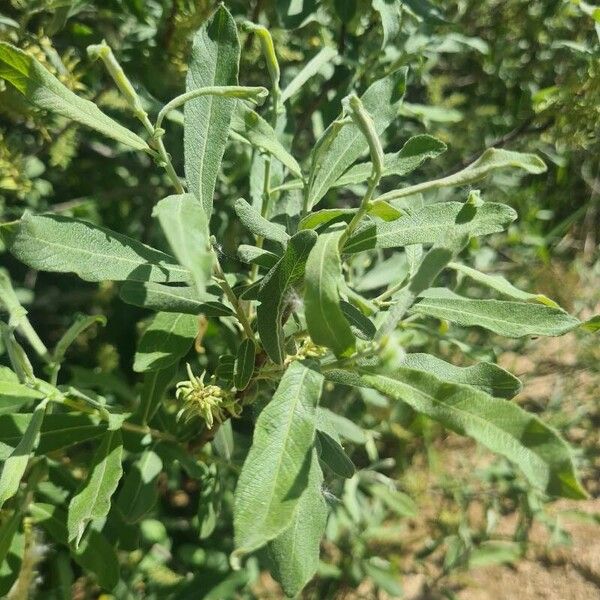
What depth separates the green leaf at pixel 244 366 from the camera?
1021mm

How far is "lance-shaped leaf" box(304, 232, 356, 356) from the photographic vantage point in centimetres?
75

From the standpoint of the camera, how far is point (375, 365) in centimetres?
86

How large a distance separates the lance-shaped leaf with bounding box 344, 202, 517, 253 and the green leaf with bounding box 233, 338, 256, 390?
227 mm

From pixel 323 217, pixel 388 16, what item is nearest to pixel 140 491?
pixel 323 217

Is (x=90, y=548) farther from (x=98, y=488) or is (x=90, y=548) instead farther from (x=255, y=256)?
(x=255, y=256)

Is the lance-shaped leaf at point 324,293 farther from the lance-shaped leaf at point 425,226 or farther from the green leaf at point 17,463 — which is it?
the green leaf at point 17,463

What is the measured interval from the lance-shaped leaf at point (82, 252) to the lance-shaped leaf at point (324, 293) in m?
0.33

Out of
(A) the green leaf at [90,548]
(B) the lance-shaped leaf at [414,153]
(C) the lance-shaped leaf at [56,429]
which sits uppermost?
(B) the lance-shaped leaf at [414,153]

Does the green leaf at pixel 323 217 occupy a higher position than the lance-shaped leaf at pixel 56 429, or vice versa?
the green leaf at pixel 323 217

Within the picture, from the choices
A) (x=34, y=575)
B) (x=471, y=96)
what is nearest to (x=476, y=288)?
(x=471, y=96)

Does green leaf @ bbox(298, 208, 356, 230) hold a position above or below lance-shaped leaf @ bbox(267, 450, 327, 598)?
above

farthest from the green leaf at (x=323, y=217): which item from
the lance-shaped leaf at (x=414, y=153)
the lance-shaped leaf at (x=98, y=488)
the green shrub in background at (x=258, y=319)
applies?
the lance-shaped leaf at (x=98, y=488)

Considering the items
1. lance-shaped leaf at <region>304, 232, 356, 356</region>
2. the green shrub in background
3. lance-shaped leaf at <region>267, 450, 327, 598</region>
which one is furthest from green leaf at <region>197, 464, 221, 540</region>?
lance-shaped leaf at <region>304, 232, 356, 356</region>

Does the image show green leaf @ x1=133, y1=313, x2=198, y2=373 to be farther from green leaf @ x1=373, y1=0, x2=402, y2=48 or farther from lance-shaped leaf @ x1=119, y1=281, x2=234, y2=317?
green leaf @ x1=373, y1=0, x2=402, y2=48
